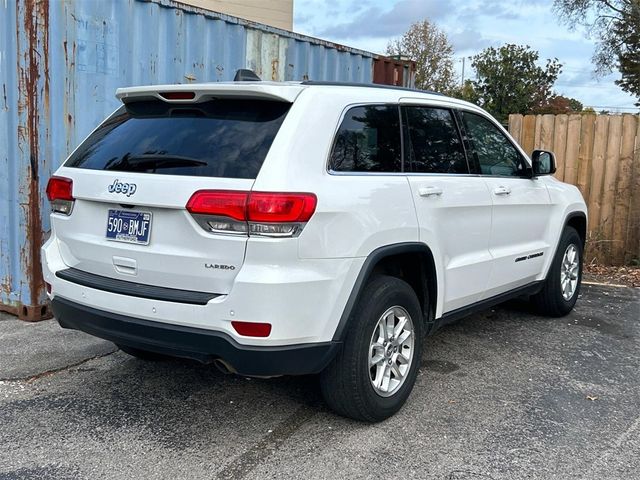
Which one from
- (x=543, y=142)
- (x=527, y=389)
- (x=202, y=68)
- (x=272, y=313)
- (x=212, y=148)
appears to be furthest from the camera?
(x=543, y=142)

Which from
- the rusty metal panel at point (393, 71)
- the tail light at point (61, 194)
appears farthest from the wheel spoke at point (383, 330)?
the rusty metal panel at point (393, 71)

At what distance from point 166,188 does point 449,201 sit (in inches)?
71.2

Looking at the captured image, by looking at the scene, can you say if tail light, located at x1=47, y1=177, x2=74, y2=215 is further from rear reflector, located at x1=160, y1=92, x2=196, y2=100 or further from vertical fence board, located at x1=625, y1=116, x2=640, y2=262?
vertical fence board, located at x1=625, y1=116, x2=640, y2=262

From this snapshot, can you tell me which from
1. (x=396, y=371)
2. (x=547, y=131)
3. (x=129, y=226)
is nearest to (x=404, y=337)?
(x=396, y=371)

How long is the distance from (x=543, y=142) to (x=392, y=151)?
5.65 m

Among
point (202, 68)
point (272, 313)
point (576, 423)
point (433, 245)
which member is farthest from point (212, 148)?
point (202, 68)

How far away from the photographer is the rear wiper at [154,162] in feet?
10.6

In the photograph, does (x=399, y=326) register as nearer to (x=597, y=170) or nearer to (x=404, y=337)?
(x=404, y=337)

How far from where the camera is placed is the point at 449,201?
4070 mm

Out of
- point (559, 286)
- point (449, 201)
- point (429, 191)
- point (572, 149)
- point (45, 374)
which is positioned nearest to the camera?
point (429, 191)

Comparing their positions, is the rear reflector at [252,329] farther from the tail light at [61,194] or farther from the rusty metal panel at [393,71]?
the rusty metal panel at [393,71]

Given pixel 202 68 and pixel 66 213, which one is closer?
pixel 66 213

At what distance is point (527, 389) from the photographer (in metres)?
4.27

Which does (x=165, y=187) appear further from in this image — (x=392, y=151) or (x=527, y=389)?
(x=527, y=389)
